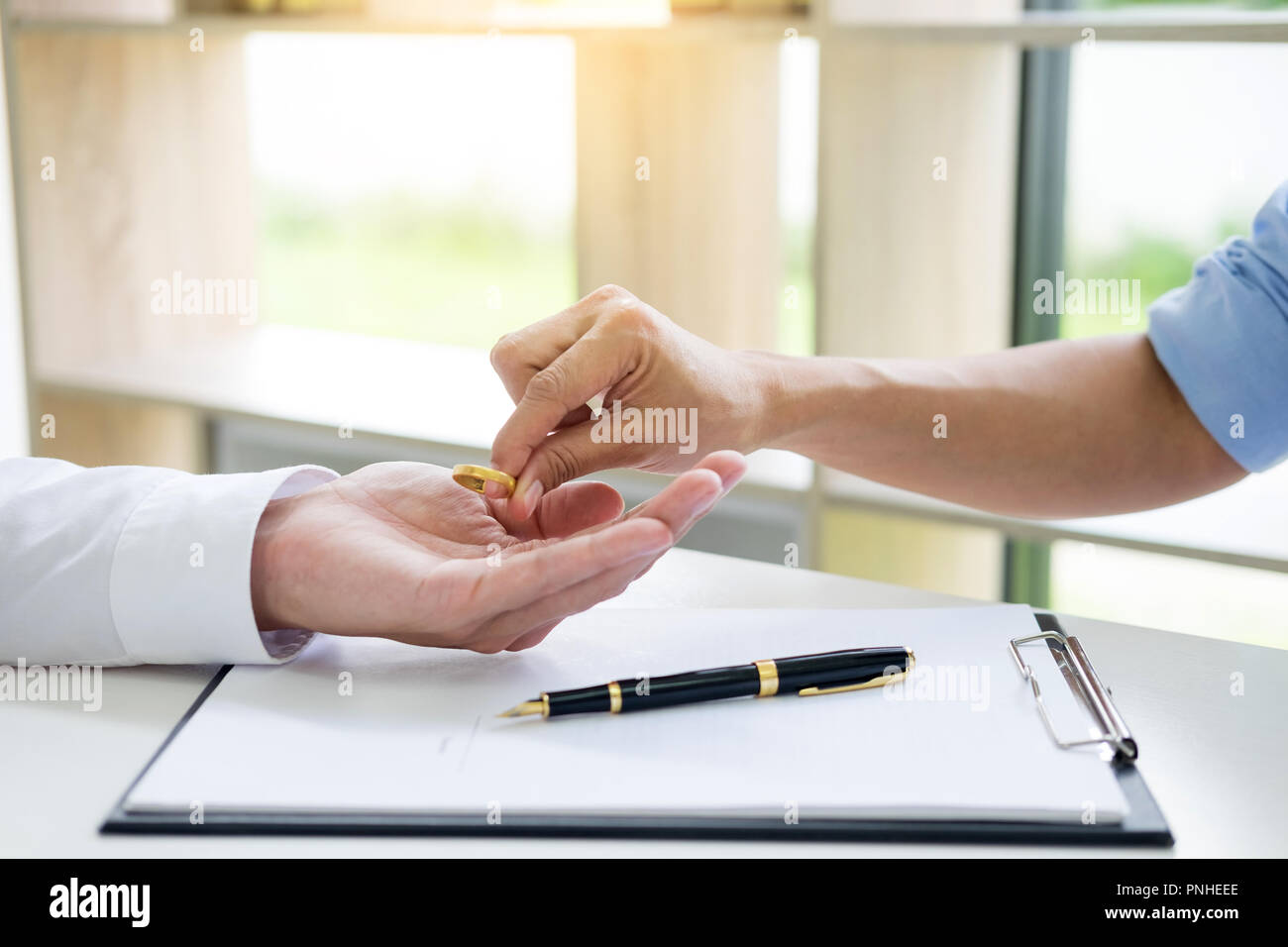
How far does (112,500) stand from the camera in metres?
0.75

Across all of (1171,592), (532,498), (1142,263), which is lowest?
(1171,592)

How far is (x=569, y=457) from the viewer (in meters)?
0.83

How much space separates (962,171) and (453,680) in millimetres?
1283

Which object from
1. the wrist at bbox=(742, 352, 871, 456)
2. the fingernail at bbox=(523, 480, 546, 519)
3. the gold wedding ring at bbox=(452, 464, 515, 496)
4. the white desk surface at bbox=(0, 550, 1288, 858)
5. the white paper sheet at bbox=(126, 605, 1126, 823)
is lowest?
the white desk surface at bbox=(0, 550, 1288, 858)

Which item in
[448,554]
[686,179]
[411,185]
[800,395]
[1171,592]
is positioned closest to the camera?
[448,554]

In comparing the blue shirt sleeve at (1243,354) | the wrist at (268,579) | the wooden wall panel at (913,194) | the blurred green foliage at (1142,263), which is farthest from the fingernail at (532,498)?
the blurred green foliage at (1142,263)

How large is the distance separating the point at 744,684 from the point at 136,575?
34 cm

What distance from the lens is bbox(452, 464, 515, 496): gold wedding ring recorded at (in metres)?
0.77

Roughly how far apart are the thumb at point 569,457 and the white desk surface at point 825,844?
91 mm

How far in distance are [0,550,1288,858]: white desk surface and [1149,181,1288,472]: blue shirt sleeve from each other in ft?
0.99

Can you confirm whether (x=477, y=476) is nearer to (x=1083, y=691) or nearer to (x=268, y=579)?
(x=268, y=579)

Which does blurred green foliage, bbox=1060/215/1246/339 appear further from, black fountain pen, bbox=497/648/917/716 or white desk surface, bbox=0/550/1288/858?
black fountain pen, bbox=497/648/917/716

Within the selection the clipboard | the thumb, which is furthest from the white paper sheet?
the thumb

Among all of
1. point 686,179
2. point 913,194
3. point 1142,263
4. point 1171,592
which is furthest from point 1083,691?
point 1171,592
